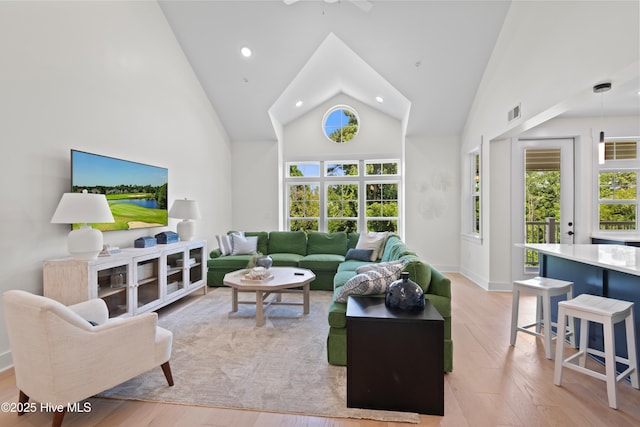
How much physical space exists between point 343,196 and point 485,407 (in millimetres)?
5160

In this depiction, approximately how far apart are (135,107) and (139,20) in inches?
44.1

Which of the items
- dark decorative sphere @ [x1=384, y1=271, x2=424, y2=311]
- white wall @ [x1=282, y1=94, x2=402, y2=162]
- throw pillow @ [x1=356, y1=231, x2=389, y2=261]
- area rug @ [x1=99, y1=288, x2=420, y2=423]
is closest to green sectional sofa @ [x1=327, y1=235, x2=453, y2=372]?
area rug @ [x1=99, y1=288, x2=420, y2=423]

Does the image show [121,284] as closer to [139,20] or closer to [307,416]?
[307,416]

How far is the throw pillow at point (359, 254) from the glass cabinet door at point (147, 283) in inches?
107

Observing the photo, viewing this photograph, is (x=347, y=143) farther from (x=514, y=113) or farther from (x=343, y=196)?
(x=514, y=113)

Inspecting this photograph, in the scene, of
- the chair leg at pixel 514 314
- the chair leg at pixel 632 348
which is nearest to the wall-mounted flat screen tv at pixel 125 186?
the chair leg at pixel 514 314

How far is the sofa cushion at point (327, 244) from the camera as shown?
5.43 m

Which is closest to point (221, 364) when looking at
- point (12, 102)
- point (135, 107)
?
point (12, 102)

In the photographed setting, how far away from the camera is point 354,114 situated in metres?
6.73

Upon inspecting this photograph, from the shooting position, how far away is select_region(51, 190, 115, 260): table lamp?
8.59 feet

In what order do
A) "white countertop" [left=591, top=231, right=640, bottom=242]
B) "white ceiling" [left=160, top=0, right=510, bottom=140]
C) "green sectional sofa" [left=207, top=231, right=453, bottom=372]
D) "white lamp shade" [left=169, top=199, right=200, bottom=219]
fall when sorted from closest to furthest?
"green sectional sofa" [left=207, top=231, right=453, bottom=372] → "white countertop" [left=591, top=231, right=640, bottom=242] → "white ceiling" [left=160, top=0, right=510, bottom=140] → "white lamp shade" [left=169, top=199, right=200, bottom=219]

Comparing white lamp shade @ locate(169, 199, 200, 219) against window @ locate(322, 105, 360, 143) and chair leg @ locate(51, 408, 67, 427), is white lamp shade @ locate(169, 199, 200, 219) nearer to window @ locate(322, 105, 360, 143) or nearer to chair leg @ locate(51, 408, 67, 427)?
chair leg @ locate(51, 408, 67, 427)

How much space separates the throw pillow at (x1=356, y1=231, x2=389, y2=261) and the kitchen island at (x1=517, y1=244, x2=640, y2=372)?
7.07ft

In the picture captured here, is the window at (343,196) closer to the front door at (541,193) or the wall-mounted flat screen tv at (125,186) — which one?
the front door at (541,193)
